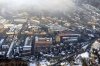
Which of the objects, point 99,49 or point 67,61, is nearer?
point 67,61

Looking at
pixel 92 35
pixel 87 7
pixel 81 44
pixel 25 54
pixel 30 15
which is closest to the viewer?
pixel 25 54

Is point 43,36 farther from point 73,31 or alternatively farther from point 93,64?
point 93,64

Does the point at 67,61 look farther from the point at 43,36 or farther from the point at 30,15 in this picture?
the point at 30,15

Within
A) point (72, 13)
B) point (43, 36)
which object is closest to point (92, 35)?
point (43, 36)

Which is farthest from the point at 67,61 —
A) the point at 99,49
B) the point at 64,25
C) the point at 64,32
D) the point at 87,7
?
the point at 87,7

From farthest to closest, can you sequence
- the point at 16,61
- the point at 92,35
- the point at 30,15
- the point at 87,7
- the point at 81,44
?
the point at 87,7
the point at 30,15
the point at 92,35
the point at 81,44
the point at 16,61

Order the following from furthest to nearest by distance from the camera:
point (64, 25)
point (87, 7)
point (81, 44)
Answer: point (87, 7), point (64, 25), point (81, 44)
